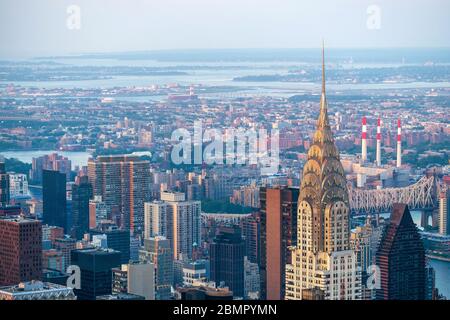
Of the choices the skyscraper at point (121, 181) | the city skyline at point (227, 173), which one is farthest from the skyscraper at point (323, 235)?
the skyscraper at point (121, 181)

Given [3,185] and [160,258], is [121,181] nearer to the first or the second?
[3,185]

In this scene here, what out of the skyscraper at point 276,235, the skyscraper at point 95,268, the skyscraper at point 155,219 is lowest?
the skyscraper at point 155,219

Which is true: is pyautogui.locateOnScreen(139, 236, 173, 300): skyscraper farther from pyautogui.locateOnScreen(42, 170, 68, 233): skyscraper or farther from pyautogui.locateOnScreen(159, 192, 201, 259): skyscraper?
pyautogui.locateOnScreen(42, 170, 68, 233): skyscraper

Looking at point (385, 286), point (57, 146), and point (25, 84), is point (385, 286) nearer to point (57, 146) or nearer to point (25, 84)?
point (25, 84)

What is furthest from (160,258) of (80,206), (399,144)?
(399,144)

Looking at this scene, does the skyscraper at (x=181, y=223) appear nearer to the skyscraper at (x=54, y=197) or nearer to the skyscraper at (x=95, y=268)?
the skyscraper at (x=95, y=268)

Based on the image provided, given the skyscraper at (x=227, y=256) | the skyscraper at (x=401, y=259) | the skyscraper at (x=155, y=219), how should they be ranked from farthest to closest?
1. the skyscraper at (x=155, y=219)
2. the skyscraper at (x=227, y=256)
3. the skyscraper at (x=401, y=259)
